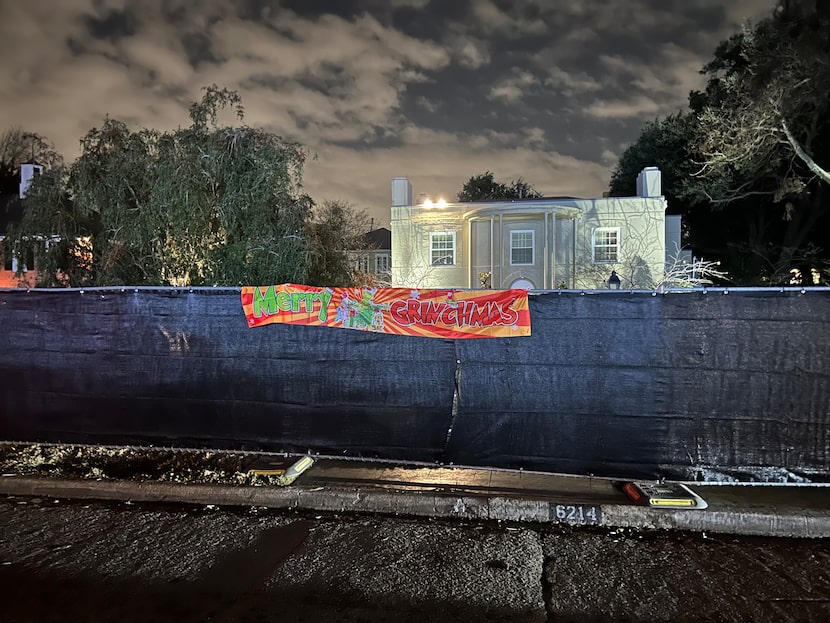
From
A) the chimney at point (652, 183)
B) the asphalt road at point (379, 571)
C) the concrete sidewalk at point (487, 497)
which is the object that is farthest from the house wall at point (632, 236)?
the asphalt road at point (379, 571)

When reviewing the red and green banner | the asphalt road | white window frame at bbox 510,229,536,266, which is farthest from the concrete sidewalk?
white window frame at bbox 510,229,536,266

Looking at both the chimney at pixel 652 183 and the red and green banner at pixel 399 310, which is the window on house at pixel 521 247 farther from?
the red and green banner at pixel 399 310

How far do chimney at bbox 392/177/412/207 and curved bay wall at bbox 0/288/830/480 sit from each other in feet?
56.9

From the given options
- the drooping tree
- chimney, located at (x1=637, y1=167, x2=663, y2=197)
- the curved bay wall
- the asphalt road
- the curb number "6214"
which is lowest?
the asphalt road

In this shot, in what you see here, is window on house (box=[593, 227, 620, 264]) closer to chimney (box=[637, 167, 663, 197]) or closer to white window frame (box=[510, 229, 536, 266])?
chimney (box=[637, 167, 663, 197])

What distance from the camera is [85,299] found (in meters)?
6.40

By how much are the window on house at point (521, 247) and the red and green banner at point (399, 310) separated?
1689 centimetres

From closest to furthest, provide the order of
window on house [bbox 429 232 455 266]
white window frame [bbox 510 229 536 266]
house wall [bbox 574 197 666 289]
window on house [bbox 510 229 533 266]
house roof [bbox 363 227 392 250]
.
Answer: house wall [bbox 574 197 666 289], white window frame [bbox 510 229 536 266], window on house [bbox 510 229 533 266], window on house [bbox 429 232 455 266], house roof [bbox 363 227 392 250]

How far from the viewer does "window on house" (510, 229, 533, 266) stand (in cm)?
2195

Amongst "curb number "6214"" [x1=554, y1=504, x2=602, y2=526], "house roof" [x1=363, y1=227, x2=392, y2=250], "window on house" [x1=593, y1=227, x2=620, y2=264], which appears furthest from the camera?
"house roof" [x1=363, y1=227, x2=392, y2=250]

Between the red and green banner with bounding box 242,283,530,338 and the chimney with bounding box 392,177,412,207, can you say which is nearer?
the red and green banner with bounding box 242,283,530,338

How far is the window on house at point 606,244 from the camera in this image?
2092 cm

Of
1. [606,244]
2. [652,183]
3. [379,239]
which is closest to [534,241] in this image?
[606,244]

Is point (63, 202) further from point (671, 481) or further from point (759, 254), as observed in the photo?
point (759, 254)
